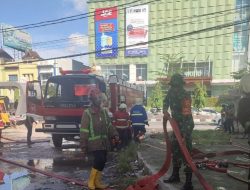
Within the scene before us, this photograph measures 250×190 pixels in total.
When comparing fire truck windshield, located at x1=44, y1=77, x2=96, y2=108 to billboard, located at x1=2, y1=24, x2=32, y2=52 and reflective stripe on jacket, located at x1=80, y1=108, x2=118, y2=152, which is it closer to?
reflective stripe on jacket, located at x1=80, y1=108, x2=118, y2=152

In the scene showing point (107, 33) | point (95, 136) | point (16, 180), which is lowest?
point (16, 180)

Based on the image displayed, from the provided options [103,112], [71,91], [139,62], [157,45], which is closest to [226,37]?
[157,45]

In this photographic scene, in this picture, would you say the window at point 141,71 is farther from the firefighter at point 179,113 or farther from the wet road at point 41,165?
the firefighter at point 179,113

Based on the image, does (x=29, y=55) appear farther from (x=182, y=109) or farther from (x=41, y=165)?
(x=182, y=109)

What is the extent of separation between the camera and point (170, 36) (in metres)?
73.3

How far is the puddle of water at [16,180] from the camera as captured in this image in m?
7.25

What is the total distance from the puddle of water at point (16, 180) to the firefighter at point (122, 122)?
4.24 m

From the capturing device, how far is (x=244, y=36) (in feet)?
226

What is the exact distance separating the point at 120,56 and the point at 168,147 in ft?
233

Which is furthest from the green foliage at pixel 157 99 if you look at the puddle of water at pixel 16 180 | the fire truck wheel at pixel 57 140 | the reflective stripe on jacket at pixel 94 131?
the reflective stripe on jacket at pixel 94 131

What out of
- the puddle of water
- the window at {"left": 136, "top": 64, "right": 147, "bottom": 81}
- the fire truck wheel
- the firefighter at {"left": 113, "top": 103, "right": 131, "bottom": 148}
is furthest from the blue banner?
the puddle of water

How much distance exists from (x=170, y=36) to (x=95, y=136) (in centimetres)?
6866

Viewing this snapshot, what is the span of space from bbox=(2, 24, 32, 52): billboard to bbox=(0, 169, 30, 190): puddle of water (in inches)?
1998

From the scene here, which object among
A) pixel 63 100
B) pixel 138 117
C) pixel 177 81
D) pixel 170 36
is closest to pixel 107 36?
pixel 170 36
